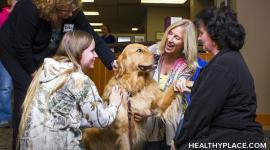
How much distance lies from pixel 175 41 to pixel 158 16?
11589mm

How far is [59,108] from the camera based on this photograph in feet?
8.02

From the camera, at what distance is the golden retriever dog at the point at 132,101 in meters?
3.21

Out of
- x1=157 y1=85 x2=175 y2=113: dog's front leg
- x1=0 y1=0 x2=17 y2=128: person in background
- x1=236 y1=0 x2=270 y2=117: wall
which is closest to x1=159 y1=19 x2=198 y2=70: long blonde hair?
x1=157 y1=85 x2=175 y2=113: dog's front leg

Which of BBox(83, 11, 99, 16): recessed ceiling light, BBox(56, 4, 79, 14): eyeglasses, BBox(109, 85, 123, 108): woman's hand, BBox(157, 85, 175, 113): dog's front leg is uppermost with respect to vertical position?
BBox(83, 11, 99, 16): recessed ceiling light

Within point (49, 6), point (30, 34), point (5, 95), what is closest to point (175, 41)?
point (49, 6)

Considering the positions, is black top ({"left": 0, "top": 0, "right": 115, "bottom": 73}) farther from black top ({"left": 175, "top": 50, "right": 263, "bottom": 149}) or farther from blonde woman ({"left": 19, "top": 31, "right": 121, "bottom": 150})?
black top ({"left": 175, "top": 50, "right": 263, "bottom": 149})

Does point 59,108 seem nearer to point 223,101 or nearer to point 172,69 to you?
point 223,101

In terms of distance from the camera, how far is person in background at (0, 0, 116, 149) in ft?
10.2

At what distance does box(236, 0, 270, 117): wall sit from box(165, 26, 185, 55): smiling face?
11.7 feet

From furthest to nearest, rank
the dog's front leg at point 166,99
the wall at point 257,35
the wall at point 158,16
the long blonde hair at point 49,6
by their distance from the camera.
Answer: the wall at point 158,16, the wall at point 257,35, the dog's front leg at point 166,99, the long blonde hair at point 49,6

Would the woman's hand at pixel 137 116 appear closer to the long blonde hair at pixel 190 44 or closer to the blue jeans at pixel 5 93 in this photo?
the long blonde hair at pixel 190 44

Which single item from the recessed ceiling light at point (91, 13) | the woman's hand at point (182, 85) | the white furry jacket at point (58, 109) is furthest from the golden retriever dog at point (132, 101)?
the recessed ceiling light at point (91, 13)

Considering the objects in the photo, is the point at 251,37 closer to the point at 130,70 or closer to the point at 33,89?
the point at 130,70

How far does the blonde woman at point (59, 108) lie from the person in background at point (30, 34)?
661 mm
